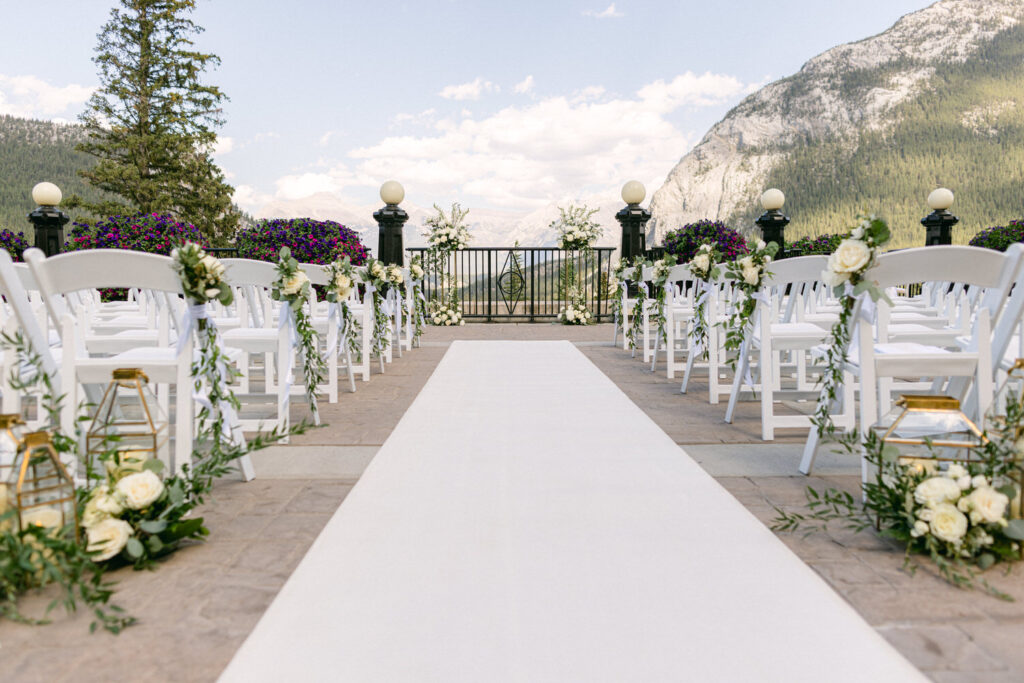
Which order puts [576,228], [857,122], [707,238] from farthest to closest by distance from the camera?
[857,122]
[576,228]
[707,238]

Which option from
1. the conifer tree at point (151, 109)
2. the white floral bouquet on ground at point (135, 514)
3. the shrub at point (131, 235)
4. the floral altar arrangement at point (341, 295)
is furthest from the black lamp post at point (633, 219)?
the conifer tree at point (151, 109)

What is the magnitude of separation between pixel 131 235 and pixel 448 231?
4.39m

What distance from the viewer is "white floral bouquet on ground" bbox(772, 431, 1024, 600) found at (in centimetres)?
176

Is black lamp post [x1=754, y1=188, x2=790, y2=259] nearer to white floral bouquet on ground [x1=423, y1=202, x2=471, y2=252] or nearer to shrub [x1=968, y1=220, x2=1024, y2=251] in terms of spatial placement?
shrub [x1=968, y1=220, x2=1024, y2=251]

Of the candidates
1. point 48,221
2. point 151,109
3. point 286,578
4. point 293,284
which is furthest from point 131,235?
point 151,109

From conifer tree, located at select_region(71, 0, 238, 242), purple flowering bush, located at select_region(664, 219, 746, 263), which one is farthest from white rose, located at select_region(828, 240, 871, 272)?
conifer tree, located at select_region(71, 0, 238, 242)

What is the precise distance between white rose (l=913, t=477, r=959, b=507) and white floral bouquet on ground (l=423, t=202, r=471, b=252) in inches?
349

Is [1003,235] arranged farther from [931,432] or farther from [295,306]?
[295,306]

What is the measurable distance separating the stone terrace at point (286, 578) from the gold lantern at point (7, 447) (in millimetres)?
277

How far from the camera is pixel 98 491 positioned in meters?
1.81

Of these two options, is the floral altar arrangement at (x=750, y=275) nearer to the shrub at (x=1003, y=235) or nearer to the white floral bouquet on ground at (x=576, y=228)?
the shrub at (x=1003, y=235)

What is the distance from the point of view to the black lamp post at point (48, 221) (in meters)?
8.54

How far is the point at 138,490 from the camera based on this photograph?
5.97 ft

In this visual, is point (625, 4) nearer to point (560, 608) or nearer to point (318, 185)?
point (318, 185)
